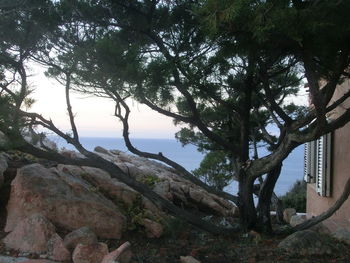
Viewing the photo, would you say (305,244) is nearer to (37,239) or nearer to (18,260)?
(37,239)

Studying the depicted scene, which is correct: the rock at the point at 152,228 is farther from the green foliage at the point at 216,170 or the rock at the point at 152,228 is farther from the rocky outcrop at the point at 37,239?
the green foliage at the point at 216,170

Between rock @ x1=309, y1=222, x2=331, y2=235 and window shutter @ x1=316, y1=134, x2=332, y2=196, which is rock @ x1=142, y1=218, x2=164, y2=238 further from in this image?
window shutter @ x1=316, y1=134, x2=332, y2=196

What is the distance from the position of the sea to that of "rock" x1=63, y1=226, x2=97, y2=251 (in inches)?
52.5

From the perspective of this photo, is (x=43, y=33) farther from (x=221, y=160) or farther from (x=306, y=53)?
(x=221, y=160)

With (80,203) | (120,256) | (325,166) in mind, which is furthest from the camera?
(325,166)

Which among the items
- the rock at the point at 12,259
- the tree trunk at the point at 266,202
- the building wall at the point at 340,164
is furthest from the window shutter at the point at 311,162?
the rock at the point at 12,259

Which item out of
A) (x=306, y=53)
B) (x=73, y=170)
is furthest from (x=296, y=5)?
(x=73, y=170)

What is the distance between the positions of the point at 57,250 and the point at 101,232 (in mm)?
737

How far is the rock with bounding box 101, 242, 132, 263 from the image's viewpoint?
4.27 metres

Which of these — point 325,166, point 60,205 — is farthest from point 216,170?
point 60,205

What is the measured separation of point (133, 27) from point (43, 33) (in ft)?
3.07

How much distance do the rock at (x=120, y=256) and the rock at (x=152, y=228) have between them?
1102mm

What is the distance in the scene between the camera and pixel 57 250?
4.72 meters

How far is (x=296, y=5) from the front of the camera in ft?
10.1
